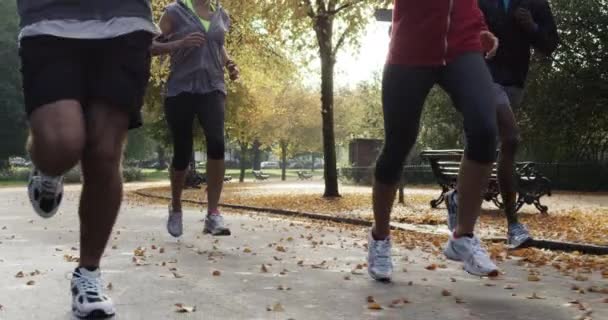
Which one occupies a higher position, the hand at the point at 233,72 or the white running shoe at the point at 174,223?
the hand at the point at 233,72

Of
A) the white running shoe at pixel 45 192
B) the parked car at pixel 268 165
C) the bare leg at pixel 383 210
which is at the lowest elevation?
the parked car at pixel 268 165

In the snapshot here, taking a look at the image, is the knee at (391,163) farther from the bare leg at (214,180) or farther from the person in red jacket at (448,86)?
the bare leg at (214,180)

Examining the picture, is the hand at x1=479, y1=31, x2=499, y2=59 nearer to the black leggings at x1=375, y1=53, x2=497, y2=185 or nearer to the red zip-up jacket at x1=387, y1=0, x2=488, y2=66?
the red zip-up jacket at x1=387, y1=0, x2=488, y2=66

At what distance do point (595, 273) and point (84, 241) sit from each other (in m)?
3.28

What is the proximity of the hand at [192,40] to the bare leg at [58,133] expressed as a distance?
2.69 meters

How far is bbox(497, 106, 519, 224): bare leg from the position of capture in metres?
5.14

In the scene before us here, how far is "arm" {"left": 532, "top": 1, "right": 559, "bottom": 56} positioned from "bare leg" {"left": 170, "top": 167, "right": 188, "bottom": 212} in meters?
2.87

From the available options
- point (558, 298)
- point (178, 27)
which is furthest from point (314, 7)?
point (558, 298)

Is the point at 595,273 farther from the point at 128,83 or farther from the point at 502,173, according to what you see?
the point at 128,83

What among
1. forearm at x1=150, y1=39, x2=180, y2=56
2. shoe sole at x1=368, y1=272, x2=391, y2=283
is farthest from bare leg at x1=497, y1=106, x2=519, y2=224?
forearm at x1=150, y1=39, x2=180, y2=56

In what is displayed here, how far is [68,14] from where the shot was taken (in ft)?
9.73

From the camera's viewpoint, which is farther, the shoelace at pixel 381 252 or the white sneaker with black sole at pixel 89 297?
the shoelace at pixel 381 252

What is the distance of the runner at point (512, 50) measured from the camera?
17.3ft

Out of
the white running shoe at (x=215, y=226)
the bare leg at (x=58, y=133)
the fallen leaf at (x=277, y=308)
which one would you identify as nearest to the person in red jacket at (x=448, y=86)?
the fallen leaf at (x=277, y=308)
